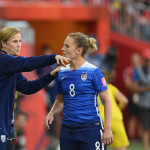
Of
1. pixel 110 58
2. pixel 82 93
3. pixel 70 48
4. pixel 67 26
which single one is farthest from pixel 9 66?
pixel 67 26

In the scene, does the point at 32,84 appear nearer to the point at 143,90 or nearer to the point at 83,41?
the point at 83,41

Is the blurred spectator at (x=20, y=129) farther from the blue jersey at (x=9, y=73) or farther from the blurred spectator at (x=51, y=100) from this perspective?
the blue jersey at (x=9, y=73)

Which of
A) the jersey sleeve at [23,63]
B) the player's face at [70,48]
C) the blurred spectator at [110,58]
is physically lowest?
the blurred spectator at [110,58]

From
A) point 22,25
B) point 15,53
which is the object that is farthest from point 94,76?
point 22,25

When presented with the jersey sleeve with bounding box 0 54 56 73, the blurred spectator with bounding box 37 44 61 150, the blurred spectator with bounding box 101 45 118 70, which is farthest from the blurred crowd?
the jersey sleeve with bounding box 0 54 56 73

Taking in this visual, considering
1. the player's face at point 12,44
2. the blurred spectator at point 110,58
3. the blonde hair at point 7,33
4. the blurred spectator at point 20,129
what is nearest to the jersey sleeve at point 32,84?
the player's face at point 12,44

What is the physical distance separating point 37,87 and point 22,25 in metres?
6.95

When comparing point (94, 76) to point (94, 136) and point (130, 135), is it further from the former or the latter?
point (130, 135)

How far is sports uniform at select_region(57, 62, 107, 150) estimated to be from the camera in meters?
6.59

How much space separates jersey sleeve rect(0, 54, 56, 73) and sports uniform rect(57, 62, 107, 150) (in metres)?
0.60

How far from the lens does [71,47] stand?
6629 millimetres

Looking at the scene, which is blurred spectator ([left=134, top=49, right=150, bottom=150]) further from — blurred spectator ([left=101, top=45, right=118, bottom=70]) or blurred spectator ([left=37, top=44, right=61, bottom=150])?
blurred spectator ([left=37, top=44, right=61, bottom=150])

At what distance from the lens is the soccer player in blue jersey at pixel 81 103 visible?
21.6 feet

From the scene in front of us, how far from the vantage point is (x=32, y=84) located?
6.81 metres
